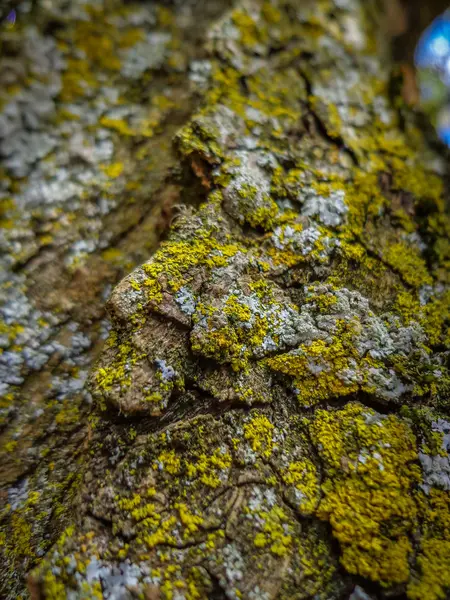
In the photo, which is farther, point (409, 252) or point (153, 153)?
point (153, 153)

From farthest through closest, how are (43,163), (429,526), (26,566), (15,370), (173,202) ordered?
(43,163), (173,202), (15,370), (26,566), (429,526)

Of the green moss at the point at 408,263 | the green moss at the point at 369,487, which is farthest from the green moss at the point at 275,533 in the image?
the green moss at the point at 408,263

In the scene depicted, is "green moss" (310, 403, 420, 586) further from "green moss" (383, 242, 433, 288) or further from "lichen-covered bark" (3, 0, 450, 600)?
"green moss" (383, 242, 433, 288)

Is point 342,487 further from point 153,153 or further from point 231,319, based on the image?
point 153,153

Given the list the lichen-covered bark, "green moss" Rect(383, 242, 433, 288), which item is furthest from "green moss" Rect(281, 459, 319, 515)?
"green moss" Rect(383, 242, 433, 288)

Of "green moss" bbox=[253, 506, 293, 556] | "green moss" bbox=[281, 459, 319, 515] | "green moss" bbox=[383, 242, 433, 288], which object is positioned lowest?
"green moss" bbox=[253, 506, 293, 556]

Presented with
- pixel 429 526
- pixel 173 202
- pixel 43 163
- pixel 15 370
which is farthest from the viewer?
pixel 43 163

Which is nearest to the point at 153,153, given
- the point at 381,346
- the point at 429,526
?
the point at 381,346

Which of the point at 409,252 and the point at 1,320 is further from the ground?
the point at 409,252

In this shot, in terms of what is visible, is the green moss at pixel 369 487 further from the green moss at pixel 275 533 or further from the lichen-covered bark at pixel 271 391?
the green moss at pixel 275 533
